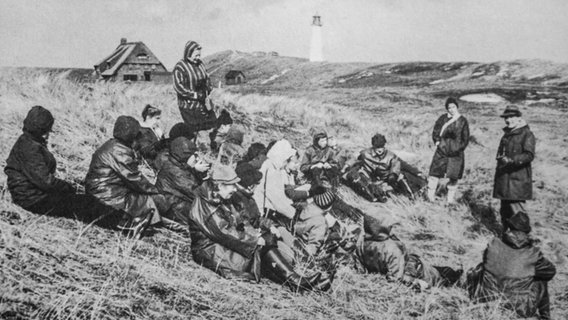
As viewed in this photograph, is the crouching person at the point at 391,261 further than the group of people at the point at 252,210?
Yes

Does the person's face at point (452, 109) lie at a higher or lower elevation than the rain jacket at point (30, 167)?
higher

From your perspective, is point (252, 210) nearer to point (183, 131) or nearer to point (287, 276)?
point (287, 276)

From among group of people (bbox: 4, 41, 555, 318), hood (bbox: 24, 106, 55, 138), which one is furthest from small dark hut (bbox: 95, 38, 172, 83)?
hood (bbox: 24, 106, 55, 138)

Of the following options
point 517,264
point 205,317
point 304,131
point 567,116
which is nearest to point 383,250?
point 517,264

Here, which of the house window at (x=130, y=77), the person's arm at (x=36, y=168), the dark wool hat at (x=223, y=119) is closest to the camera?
the person's arm at (x=36, y=168)

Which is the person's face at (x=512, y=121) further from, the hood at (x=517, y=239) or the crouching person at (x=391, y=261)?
the crouching person at (x=391, y=261)

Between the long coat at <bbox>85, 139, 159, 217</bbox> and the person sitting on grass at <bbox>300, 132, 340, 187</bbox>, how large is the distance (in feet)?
9.44

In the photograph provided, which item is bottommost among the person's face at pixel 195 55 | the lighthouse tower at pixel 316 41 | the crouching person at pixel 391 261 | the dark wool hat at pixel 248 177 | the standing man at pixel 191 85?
the crouching person at pixel 391 261

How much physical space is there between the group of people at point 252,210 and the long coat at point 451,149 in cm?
109

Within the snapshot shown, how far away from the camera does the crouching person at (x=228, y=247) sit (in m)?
3.77

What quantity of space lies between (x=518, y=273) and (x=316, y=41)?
29228mm

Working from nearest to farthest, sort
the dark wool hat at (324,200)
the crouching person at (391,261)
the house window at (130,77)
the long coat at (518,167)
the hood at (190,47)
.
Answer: the crouching person at (391,261)
the dark wool hat at (324,200)
the long coat at (518,167)
the hood at (190,47)
the house window at (130,77)

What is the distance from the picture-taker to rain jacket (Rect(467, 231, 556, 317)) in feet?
12.5

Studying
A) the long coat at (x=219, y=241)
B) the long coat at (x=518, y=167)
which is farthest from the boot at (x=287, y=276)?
the long coat at (x=518, y=167)
